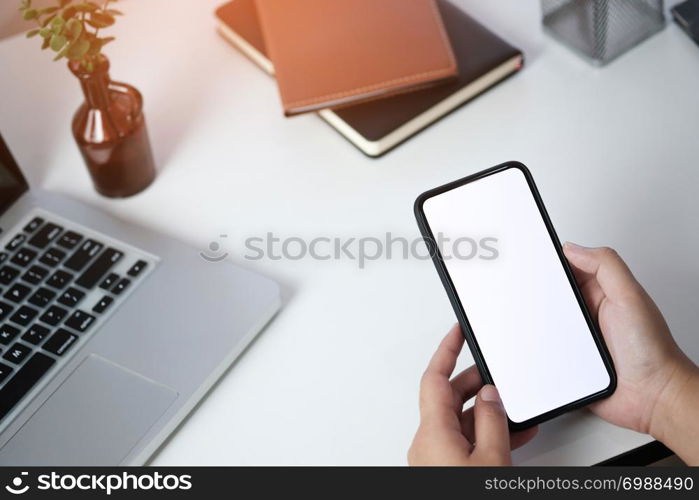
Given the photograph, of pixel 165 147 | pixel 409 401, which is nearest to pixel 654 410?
pixel 409 401

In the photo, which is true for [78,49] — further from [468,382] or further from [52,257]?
[468,382]

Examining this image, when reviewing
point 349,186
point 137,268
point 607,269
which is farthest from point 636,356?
point 137,268

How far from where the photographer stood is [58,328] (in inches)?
32.3

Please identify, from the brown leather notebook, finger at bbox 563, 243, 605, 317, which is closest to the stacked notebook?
the brown leather notebook

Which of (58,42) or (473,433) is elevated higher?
(58,42)

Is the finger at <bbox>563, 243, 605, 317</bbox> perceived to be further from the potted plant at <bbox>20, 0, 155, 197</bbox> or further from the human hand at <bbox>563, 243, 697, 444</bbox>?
the potted plant at <bbox>20, 0, 155, 197</bbox>

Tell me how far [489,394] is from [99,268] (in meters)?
0.38

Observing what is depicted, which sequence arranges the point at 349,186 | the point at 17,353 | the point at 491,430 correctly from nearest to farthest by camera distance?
the point at 491,430
the point at 17,353
the point at 349,186

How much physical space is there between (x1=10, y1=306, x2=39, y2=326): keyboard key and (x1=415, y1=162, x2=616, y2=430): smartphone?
0.36 meters

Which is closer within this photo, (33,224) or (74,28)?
(74,28)

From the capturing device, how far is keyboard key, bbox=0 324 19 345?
81 centimetres

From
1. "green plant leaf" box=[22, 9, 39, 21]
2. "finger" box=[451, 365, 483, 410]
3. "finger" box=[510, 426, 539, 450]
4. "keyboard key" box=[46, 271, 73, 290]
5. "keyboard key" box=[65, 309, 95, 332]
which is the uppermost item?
"green plant leaf" box=[22, 9, 39, 21]

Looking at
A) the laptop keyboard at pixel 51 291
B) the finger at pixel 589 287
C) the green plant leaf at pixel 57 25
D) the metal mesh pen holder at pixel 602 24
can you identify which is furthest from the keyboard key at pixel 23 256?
the metal mesh pen holder at pixel 602 24

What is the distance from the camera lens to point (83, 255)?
860 millimetres
